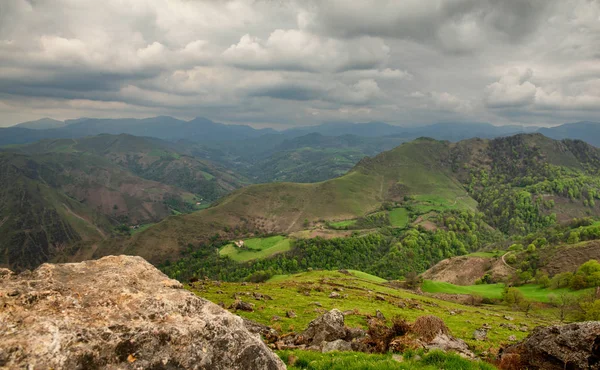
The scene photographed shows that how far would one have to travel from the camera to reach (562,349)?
616 inches

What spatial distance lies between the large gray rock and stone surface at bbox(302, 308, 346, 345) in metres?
11.8

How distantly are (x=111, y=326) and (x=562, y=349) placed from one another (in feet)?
68.9

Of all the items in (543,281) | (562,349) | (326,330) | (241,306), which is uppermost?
(562,349)

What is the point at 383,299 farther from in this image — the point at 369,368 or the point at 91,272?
the point at 91,272

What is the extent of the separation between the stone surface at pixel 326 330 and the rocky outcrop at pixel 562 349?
10.3 metres

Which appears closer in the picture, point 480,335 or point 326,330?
point 326,330

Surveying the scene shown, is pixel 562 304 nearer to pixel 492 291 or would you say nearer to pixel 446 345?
pixel 492 291

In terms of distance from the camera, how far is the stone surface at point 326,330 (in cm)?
2212

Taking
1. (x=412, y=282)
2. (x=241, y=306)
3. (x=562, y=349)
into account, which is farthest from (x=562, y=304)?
(x=241, y=306)

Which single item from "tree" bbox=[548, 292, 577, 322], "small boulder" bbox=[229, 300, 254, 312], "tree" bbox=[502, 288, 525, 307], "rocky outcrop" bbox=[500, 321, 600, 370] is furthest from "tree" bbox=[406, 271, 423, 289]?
"rocky outcrop" bbox=[500, 321, 600, 370]

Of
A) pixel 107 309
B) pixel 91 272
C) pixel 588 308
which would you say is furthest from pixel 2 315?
pixel 588 308

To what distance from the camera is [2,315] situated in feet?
28.2

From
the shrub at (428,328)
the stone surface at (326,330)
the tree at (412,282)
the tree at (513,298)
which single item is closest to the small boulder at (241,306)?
the stone surface at (326,330)

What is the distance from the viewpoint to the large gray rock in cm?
815
